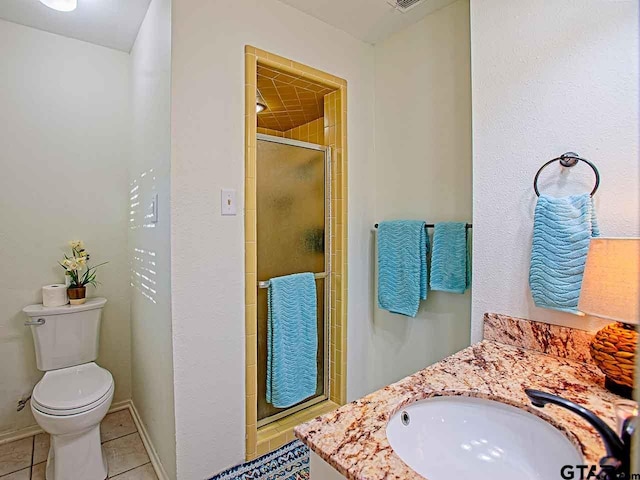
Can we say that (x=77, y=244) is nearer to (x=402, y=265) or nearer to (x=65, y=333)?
(x=65, y=333)

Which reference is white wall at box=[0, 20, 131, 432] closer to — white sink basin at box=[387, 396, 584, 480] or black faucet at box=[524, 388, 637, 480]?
white sink basin at box=[387, 396, 584, 480]

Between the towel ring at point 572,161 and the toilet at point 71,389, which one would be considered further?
the toilet at point 71,389

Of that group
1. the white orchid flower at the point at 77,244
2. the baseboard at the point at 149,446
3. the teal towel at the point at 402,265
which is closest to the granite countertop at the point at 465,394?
the teal towel at the point at 402,265

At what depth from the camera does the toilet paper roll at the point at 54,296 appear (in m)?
2.02

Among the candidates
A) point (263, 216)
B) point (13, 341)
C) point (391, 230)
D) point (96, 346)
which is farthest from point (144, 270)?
point (391, 230)

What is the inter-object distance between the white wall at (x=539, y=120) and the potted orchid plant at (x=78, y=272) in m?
2.24

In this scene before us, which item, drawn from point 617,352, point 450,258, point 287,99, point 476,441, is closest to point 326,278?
point 450,258

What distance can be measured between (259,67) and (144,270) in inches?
51.2

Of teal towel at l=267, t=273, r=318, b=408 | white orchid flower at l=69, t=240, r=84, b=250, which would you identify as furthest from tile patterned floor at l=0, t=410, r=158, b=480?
white orchid flower at l=69, t=240, r=84, b=250

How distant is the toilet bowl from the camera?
1.59m

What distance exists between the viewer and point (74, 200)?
7.20 ft

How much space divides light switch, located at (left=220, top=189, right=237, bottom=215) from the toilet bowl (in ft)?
3.72

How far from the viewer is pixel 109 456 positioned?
189 cm

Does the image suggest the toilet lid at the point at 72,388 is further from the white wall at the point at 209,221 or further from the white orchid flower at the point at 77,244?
the white orchid flower at the point at 77,244
